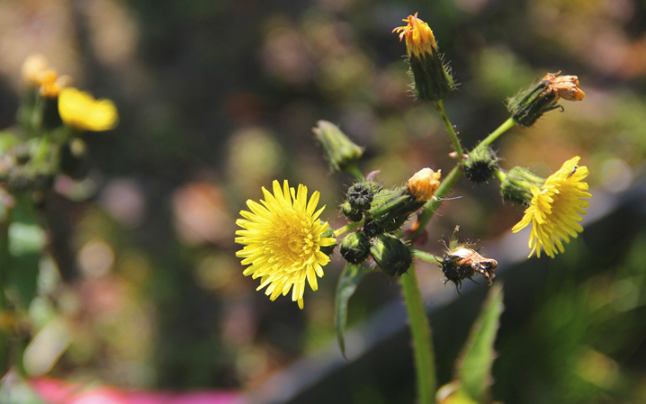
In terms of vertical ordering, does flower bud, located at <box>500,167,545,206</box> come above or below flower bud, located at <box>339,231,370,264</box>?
below

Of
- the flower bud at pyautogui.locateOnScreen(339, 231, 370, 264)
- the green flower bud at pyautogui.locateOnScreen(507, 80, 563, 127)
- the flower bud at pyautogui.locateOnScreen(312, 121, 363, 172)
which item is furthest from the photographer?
the flower bud at pyautogui.locateOnScreen(312, 121, 363, 172)

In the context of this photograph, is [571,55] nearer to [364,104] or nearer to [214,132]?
[364,104]

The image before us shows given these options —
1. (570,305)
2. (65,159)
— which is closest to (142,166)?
(65,159)

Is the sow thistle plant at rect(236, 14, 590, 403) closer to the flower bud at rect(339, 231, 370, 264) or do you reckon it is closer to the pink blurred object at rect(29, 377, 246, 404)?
the flower bud at rect(339, 231, 370, 264)

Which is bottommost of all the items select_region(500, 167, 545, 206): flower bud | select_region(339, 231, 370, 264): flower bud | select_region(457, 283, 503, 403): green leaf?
select_region(457, 283, 503, 403): green leaf

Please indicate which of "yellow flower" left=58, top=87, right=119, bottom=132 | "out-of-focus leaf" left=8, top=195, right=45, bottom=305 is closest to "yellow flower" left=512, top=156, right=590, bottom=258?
"out-of-focus leaf" left=8, top=195, right=45, bottom=305

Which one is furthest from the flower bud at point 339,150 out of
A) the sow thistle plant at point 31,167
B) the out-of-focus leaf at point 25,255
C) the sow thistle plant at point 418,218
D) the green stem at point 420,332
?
the out-of-focus leaf at point 25,255

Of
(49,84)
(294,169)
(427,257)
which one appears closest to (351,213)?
(427,257)
